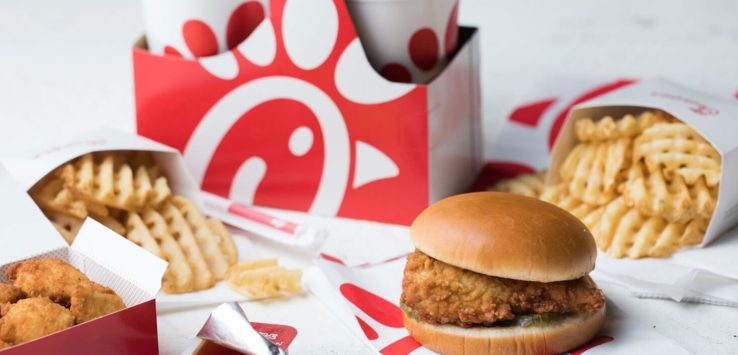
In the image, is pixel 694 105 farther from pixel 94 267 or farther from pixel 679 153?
pixel 94 267

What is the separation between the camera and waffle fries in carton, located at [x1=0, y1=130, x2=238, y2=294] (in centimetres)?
284

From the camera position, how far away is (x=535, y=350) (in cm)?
243

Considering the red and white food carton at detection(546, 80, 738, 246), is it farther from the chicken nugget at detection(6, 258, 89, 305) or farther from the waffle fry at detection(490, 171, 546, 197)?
the chicken nugget at detection(6, 258, 89, 305)

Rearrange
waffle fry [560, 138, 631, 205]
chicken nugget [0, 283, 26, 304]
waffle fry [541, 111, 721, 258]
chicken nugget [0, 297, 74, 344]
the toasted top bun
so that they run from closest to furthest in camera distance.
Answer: chicken nugget [0, 297, 74, 344] < chicken nugget [0, 283, 26, 304] < the toasted top bun < waffle fry [541, 111, 721, 258] < waffle fry [560, 138, 631, 205]

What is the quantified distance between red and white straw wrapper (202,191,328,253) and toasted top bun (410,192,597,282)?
1.82ft

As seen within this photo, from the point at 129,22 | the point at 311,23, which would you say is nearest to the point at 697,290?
the point at 311,23

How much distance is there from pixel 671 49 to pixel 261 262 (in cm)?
246

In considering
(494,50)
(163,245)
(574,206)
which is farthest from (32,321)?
(494,50)

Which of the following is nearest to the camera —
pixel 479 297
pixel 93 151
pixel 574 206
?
pixel 479 297

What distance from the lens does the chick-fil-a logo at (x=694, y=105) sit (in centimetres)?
304

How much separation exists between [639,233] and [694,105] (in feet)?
1.43

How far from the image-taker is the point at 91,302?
2.23 metres

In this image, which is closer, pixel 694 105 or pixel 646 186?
pixel 646 186

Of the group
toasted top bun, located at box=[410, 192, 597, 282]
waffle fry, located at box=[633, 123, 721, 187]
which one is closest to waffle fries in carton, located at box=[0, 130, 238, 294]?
toasted top bun, located at box=[410, 192, 597, 282]
